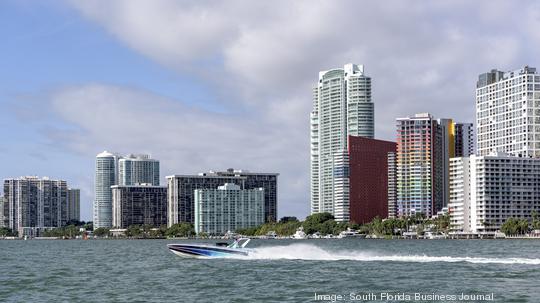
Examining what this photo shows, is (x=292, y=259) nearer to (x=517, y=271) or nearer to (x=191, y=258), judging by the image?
(x=191, y=258)

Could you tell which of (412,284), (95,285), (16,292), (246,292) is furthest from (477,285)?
(16,292)

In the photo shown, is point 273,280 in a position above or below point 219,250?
below

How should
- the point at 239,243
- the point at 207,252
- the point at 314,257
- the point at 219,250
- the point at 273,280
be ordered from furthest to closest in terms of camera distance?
the point at 239,243, the point at 207,252, the point at 314,257, the point at 219,250, the point at 273,280

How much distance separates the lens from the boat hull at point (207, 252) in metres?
79.2

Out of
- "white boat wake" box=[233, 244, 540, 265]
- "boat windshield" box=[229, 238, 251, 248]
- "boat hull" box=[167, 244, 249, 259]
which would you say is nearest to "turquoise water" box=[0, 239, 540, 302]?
"white boat wake" box=[233, 244, 540, 265]

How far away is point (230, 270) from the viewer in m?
67.2

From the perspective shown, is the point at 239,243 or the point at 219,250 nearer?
the point at 219,250

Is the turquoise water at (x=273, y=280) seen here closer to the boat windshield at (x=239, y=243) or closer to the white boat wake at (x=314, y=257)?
the white boat wake at (x=314, y=257)

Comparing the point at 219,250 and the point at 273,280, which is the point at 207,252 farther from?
the point at 273,280

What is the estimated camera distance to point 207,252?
263 feet

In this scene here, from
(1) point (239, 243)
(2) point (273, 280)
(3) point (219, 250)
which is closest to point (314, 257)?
(1) point (239, 243)

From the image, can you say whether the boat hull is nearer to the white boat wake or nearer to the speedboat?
the speedboat

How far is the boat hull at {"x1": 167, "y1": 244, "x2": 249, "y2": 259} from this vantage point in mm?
79188

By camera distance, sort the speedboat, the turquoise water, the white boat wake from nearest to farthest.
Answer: the turquoise water < the white boat wake < the speedboat
